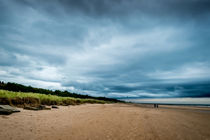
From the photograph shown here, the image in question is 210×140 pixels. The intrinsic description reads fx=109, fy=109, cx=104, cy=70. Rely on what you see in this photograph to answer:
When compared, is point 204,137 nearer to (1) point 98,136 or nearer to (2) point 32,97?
(1) point 98,136

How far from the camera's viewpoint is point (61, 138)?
3.62 meters

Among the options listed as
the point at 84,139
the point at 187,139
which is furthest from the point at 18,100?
the point at 187,139

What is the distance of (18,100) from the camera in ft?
28.2

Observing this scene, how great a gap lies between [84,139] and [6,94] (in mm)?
7954

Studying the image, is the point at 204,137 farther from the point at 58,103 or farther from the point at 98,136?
the point at 58,103

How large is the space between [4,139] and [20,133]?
56 centimetres

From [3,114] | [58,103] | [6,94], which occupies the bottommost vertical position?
[58,103]

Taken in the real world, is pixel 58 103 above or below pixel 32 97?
below

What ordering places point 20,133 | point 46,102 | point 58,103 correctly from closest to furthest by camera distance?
point 20,133 < point 46,102 < point 58,103

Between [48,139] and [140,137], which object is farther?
[140,137]

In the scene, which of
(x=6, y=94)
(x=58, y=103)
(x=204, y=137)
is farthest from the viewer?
(x=58, y=103)

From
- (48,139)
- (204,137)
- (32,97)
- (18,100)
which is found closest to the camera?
(48,139)

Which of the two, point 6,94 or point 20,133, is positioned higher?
point 6,94

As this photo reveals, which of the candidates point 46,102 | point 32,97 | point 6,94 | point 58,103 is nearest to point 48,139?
point 6,94
